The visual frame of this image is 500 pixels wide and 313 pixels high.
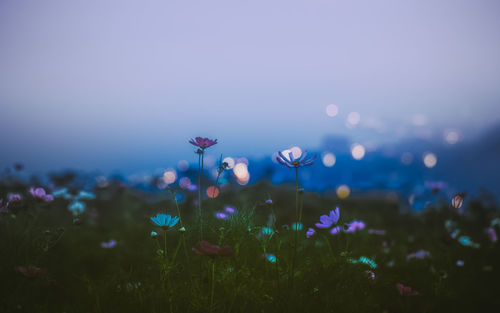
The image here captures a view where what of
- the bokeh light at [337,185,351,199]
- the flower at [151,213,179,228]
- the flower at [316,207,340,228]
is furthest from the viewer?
the bokeh light at [337,185,351,199]

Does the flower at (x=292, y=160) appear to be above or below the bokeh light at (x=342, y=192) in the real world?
above

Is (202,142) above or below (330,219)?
above

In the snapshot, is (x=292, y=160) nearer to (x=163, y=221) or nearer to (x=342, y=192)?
(x=163, y=221)

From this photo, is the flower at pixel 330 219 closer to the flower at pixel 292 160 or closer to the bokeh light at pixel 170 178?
the flower at pixel 292 160

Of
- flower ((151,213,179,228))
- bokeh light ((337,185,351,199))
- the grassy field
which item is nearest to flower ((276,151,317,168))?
the grassy field

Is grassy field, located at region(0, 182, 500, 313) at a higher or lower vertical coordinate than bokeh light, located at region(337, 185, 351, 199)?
higher

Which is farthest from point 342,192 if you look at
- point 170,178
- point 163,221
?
point 163,221

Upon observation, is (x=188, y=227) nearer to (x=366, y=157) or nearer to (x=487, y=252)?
(x=487, y=252)

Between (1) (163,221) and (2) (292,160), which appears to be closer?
(1) (163,221)

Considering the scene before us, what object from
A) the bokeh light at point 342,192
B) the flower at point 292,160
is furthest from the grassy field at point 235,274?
the bokeh light at point 342,192

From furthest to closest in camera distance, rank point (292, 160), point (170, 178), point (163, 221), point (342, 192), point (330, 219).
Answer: point (342, 192), point (170, 178), point (330, 219), point (292, 160), point (163, 221)

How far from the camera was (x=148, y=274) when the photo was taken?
6.89 ft

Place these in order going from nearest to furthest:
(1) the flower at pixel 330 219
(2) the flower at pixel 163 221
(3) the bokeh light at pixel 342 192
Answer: (2) the flower at pixel 163 221, (1) the flower at pixel 330 219, (3) the bokeh light at pixel 342 192

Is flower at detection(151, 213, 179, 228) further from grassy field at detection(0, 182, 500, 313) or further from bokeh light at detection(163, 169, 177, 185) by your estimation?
bokeh light at detection(163, 169, 177, 185)
